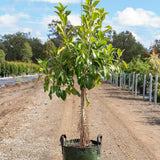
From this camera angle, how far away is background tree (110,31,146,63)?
44.6 m

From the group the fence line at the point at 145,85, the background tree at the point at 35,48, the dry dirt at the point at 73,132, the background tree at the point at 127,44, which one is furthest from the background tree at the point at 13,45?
the dry dirt at the point at 73,132

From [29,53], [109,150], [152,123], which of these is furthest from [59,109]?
[29,53]

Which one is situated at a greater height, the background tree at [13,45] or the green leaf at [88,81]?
the background tree at [13,45]

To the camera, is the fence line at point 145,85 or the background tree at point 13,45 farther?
the background tree at point 13,45

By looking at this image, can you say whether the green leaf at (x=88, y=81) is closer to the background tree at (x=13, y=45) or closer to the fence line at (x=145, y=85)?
the fence line at (x=145, y=85)

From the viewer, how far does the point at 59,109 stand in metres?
10.9

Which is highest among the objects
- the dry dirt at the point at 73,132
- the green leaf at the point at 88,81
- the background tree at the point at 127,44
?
the background tree at the point at 127,44

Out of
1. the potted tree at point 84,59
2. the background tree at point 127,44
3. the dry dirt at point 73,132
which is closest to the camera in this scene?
the potted tree at point 84,59

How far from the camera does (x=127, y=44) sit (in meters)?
46.0

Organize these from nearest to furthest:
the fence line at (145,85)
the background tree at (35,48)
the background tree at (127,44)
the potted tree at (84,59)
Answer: the potted tree at (84,59) < the fence line at (145,85) < the background tree at (127,44) < the background tree at (35,48)

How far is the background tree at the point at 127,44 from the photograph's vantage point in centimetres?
4455

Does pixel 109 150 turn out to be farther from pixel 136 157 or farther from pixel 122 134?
pixel 122 134

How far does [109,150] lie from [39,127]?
2783 millimetres

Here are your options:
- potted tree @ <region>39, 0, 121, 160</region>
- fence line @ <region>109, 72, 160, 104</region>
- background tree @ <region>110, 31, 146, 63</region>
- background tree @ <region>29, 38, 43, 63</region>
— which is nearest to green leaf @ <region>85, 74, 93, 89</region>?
potted tree @ <region>39, 0, 121, 160</region>
